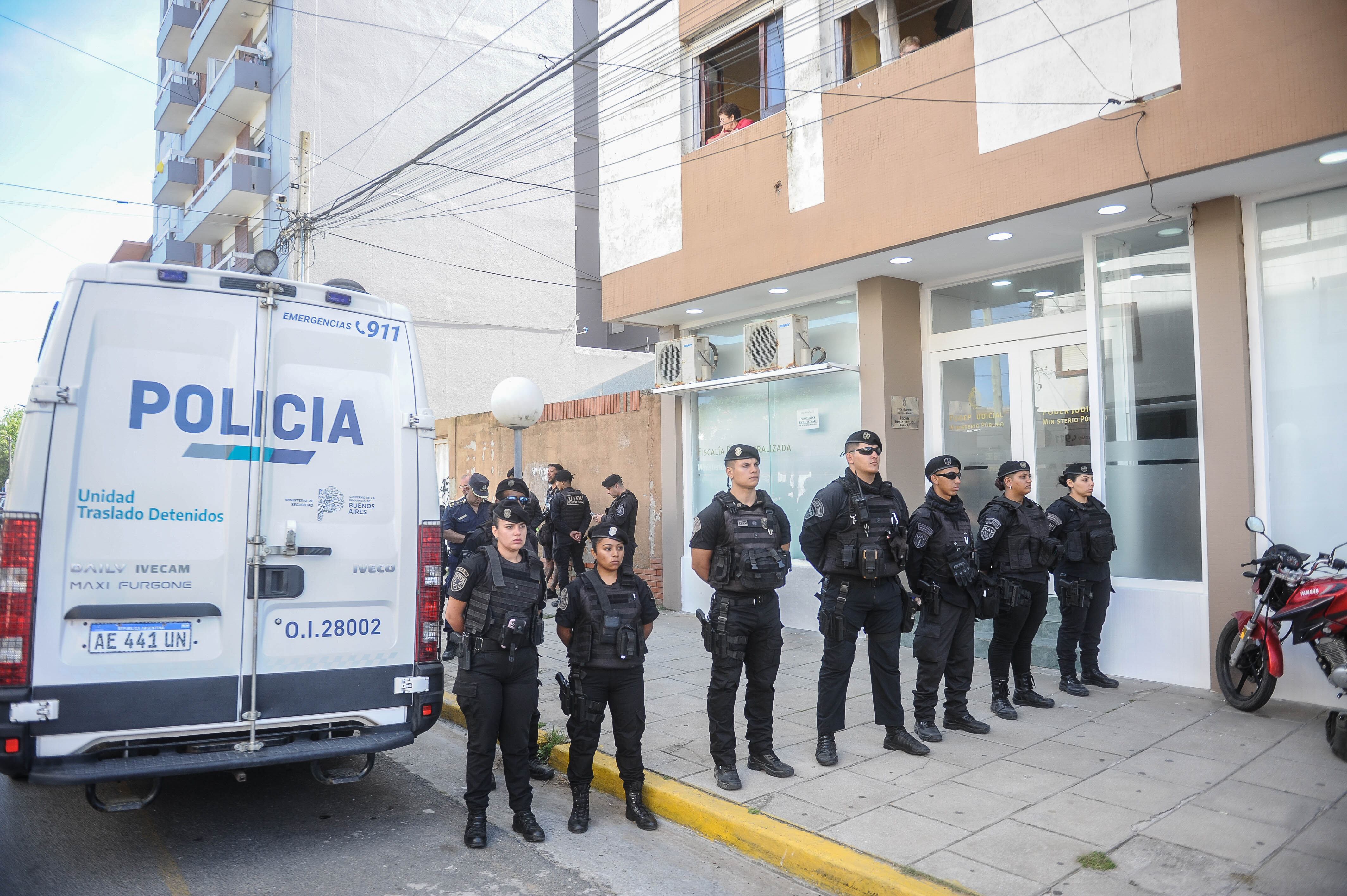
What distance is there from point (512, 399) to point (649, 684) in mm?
2973

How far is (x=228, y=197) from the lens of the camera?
20422 millimetres

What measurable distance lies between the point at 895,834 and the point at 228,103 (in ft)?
73.7

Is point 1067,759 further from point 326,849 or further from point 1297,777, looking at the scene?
point 326,849

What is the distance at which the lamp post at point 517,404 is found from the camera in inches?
333

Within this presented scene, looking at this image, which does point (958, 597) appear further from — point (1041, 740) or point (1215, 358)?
point (1215, 358)

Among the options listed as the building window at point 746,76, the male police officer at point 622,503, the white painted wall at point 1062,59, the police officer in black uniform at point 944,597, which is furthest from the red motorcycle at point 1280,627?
the building window at point 746,76

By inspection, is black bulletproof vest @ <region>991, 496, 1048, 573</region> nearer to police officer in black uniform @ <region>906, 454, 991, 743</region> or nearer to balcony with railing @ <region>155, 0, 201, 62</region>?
police officer in black uniform @ <region>906, 454, 991, 743</region>

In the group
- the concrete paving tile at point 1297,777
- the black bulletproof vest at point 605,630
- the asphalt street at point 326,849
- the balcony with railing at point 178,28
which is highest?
the balcony with railing at point 178,28

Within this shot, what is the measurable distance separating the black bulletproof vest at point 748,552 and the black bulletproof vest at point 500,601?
44.4 inches

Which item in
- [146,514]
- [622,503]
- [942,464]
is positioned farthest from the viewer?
[622,503]

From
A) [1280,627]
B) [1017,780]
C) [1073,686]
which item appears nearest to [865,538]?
[1017,780]

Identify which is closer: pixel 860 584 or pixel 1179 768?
pixel 1179 768

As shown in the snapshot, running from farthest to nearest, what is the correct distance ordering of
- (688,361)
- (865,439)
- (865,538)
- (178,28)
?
(178,28) → (688,361) → (865,439) → (865,538)

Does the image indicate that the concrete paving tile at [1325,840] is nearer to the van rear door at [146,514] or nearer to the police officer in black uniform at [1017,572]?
the police officer in black uniform at [1017,572]
